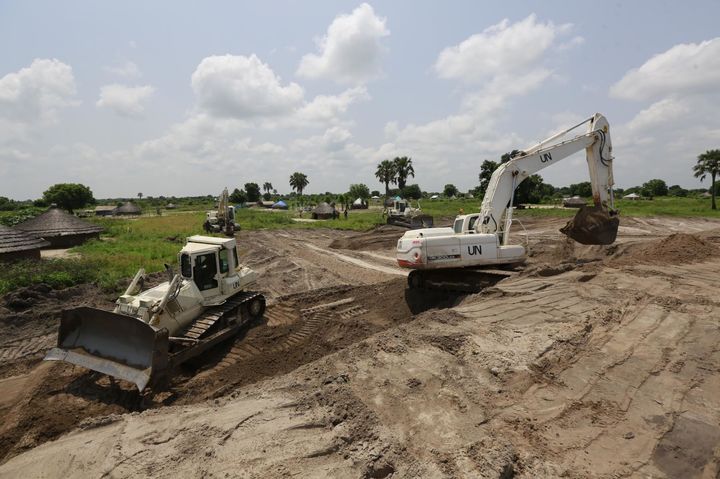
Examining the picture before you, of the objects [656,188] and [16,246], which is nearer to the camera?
[16,246]

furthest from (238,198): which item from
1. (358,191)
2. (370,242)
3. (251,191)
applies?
(370,242)

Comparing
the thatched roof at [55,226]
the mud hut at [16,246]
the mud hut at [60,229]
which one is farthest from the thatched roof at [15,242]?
the thatched roof at [55,226]

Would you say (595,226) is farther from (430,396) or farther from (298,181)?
(298,181)

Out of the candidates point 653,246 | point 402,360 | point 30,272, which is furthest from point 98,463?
point 653,246

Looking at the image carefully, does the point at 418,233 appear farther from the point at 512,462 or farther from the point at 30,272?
the point at 30,272

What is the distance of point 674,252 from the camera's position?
38.6ft

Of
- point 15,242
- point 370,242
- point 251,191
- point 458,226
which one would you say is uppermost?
point 251,191

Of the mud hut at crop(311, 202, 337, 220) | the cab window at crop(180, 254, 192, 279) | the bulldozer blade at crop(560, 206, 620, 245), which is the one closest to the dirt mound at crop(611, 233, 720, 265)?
the bulldozer blade at crop(560, 206, 620, 245)

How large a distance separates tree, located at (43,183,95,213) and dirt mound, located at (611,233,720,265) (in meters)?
73.3

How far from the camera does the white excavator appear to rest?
10.4 metres

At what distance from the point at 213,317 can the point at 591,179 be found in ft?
40.5

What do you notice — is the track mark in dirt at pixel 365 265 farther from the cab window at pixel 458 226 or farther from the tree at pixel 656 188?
the tree at pixel 656 188

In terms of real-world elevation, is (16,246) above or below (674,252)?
above

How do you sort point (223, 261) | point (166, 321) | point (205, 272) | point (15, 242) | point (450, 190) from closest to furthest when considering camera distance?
point (166, 321) → point (205, 272) → point (223, 261) → point (15, 242) → point (450, 190)
